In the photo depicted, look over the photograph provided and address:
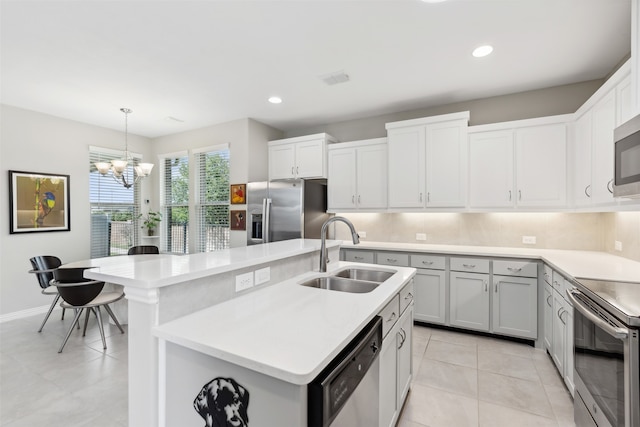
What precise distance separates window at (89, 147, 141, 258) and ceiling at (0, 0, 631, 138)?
1125 millimetres

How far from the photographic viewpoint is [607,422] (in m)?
1.43

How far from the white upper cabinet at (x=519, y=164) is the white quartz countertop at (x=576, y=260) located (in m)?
0.56

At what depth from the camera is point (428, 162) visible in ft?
12.2

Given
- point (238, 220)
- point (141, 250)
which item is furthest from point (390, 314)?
point (141, 250)

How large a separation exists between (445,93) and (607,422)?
3352 mm

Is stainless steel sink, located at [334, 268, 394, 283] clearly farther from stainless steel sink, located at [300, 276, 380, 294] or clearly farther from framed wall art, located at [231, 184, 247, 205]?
framed wall art, located at [231, 184, 247, 205]

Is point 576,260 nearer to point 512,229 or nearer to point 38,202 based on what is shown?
point 512,229

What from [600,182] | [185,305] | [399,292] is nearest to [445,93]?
A: [600,182]

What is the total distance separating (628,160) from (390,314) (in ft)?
5.38

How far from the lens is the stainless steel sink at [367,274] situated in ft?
7.28

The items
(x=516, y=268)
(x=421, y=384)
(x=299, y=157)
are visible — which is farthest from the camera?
(x=299, y=157)

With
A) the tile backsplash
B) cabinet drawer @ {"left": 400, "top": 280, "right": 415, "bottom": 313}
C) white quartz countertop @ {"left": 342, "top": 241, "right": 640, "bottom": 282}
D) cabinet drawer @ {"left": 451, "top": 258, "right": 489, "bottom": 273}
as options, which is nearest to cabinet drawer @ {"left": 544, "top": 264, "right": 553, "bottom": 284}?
white quartz countertop @ {"left": 342, "top": 241, "right": 640, "bottom": 282}

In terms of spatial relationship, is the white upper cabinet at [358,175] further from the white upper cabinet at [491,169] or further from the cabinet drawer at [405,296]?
the cabinet drawer at [405,296]

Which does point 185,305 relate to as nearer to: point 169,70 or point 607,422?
point 607,422
